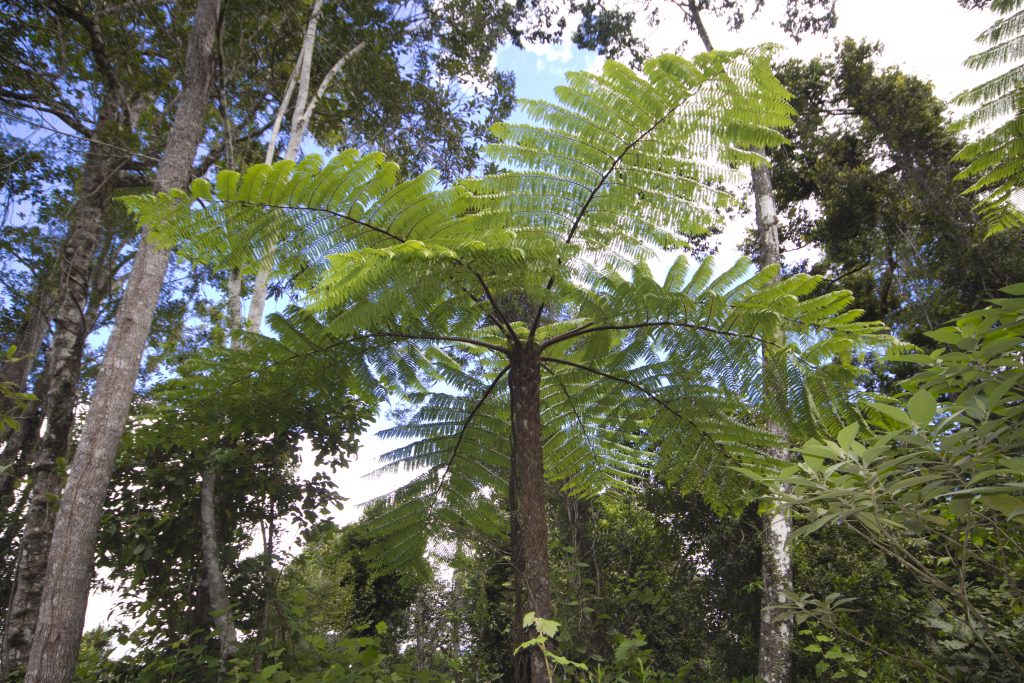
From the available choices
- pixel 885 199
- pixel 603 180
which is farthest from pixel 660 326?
pixel 885 199

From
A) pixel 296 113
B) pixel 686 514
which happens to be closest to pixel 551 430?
pixel 686 514

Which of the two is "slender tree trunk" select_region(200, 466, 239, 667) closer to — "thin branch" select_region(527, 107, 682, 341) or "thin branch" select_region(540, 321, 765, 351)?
"thin branch" select_region(540, 321, 765, 351)

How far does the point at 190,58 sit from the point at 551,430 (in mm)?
4311

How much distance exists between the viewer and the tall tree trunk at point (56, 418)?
15.4ft

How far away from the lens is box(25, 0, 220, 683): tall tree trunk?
3221 millimetres

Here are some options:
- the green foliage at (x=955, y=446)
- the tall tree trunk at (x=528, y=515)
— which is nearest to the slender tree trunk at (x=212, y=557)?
the tall tree trunk at (x=528, y=515)

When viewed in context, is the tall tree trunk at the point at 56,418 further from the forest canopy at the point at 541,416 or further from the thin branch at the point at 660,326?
the thin branch at the point at 660,326

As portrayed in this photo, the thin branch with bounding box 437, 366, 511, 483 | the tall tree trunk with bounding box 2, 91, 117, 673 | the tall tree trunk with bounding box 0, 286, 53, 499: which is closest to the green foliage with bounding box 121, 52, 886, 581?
the thin branch with bounding box 437, 366, 511, 483

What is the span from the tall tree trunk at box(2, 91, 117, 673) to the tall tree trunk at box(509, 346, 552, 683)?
12.2ft

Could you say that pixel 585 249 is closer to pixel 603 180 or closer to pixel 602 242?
pixel 602 242

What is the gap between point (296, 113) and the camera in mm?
7465

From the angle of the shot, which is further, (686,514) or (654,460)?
(686,514)

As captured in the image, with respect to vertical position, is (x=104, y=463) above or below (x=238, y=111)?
below

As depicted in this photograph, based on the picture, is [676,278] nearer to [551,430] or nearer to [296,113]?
[551,430]
